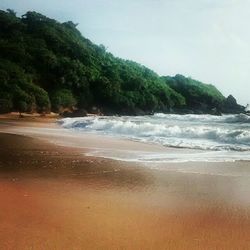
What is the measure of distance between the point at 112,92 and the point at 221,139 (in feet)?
124

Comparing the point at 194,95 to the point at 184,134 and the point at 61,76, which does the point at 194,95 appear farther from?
the point at 184,134

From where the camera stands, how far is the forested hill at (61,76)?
40.8m

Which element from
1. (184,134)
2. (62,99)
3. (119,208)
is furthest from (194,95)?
(119,208)

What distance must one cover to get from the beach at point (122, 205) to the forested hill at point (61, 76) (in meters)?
30.6

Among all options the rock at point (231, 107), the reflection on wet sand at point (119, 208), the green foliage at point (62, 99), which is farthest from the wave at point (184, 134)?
the rock at point (231, 107)

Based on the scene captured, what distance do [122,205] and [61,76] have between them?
44.1 meters

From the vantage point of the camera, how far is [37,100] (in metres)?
40.6

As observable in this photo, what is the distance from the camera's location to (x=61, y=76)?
48.6 m

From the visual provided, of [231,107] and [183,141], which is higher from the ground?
[231,107]

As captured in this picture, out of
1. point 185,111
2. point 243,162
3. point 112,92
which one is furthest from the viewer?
point 185,111

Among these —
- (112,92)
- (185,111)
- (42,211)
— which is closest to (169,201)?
(42,211)

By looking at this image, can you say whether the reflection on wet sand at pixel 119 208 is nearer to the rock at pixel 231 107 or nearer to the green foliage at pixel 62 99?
the green foliage at pixel 62 99

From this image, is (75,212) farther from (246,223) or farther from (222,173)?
(222,173)

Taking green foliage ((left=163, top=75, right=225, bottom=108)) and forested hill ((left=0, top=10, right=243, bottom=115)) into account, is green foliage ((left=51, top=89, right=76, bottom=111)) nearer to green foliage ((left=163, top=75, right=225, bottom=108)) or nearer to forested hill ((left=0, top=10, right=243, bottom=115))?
forested hill ((left=0, top=10, right=243, bottom=115))
